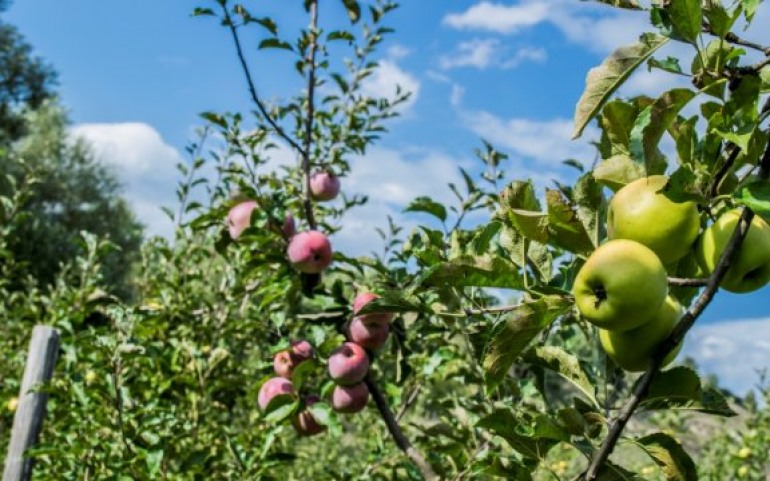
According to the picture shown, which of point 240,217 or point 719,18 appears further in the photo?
point 240,217

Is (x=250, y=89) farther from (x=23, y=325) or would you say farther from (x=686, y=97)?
(x=23, y=325)

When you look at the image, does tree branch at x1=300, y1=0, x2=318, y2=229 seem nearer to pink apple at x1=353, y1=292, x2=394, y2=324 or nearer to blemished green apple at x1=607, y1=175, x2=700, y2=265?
pink apple at x1=353, y1=292, x2=394, y2=324

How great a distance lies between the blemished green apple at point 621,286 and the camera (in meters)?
0.79

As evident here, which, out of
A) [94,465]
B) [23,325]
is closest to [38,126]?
[23,325]

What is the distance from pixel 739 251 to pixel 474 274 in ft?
1.01

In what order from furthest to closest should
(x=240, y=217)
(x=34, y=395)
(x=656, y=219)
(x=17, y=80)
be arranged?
(x=17, y=80) → (x=34, y=395) → (x=240, y=217) → (x=656, y=219)

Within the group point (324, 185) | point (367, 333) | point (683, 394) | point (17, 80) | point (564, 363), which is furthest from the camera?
point (17, 80)

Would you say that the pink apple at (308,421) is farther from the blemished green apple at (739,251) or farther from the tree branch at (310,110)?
the blemished green apple at (739,251)

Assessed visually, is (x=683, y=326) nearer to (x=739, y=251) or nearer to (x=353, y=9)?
(x=739, y=251)

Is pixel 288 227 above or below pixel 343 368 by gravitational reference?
above

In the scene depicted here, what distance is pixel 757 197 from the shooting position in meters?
0.73

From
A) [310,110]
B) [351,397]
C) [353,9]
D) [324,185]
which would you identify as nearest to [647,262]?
[351,397]

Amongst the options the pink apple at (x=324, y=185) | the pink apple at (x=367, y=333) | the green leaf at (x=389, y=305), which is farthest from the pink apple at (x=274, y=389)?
the green leaf at (x=389, y=305)

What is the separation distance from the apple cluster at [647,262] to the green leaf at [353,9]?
1.94 meters
